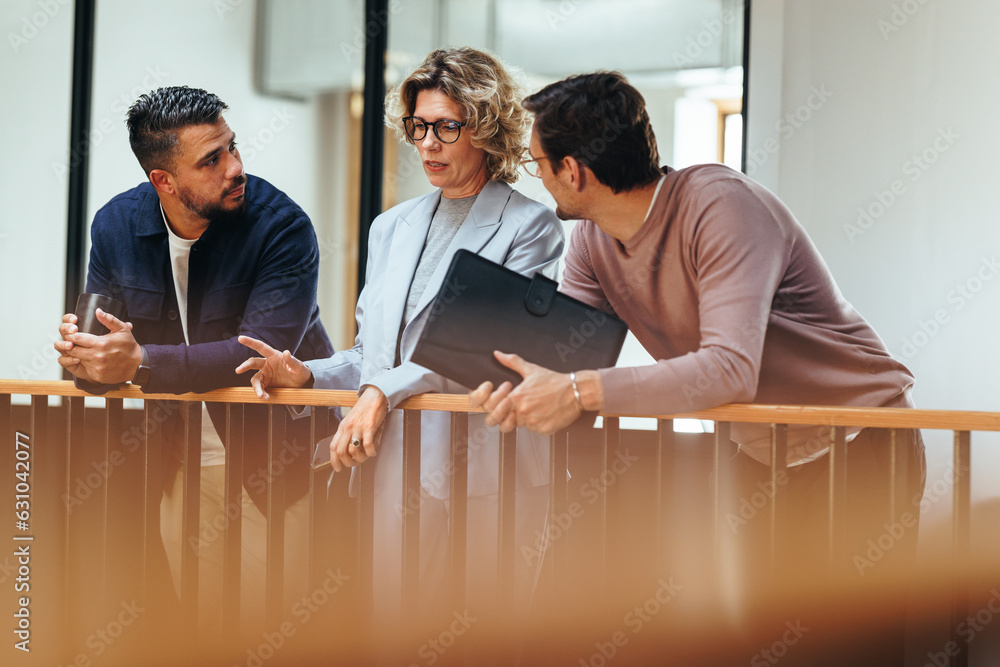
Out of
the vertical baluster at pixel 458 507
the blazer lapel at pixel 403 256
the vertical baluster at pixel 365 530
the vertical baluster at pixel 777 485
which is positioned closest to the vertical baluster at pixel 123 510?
the vertical baluster at pixel 365 530

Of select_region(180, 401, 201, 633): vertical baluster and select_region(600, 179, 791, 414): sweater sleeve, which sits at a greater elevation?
select_region(600, 179, 791, 414): sweater sleeve

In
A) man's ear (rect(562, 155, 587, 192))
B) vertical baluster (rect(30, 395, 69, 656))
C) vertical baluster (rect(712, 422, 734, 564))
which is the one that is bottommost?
vertical baluster (rect(30, 395, 69, 656))

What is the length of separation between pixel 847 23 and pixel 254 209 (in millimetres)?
2476

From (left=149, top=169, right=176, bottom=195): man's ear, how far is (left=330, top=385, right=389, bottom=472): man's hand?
0.91 m

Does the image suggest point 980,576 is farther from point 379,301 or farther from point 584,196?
point 379,301

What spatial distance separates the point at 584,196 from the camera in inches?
71.4

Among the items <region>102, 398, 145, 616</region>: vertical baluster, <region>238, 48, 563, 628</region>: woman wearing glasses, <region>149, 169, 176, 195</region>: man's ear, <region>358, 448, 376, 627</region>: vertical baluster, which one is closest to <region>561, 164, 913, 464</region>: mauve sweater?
<region>238, 48, 563, 628</region>: woman wearing glasses

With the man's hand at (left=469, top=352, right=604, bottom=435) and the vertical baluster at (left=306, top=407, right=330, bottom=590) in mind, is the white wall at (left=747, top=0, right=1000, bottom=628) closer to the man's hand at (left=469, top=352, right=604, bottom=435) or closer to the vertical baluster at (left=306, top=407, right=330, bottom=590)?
the man's hand at (left=469, top=352, right=604, bottom=435)

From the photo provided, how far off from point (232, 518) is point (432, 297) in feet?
2.52

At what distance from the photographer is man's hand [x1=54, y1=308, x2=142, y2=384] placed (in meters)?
2.03

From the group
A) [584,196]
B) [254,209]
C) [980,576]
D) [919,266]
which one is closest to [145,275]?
[254,209]

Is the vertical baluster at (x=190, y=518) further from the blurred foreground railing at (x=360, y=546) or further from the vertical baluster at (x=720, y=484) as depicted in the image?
the vertical baluster at (x=720, y=484)

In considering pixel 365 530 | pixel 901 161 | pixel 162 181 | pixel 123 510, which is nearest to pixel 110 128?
pixel 162 181

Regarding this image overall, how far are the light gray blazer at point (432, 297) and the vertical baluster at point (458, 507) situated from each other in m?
0.04
